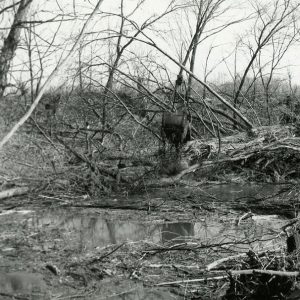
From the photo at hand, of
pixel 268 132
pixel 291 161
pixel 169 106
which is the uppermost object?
pixel 169 106

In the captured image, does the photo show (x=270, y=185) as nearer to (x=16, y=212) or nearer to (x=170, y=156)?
(x=170, y=156)

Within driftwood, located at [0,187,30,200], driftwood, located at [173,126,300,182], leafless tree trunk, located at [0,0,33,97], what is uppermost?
leafless tree trunk, located at [0,0,33,97]

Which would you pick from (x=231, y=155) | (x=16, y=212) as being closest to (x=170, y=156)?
(x=231, y=155)

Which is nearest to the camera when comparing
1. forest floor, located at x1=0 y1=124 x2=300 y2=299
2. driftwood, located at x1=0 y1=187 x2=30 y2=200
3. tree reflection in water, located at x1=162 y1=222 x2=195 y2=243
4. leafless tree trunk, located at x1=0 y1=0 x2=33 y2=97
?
forest floor, located at x1=0 y1=124 x2=300 y2=299

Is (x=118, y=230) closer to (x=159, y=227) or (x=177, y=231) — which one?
(x=159, y=227)

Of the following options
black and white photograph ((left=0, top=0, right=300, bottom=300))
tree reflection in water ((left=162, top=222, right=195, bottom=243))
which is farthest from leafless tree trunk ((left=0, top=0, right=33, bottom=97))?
tree reflection in water ((left=162, top=222, right=195, bottom=243))

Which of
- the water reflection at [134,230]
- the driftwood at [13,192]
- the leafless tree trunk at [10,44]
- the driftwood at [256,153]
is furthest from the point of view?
the leafless tree trunk at [10,44]

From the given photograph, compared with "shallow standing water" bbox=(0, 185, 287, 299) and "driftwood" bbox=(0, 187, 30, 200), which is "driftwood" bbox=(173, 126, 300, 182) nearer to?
"shallow standing water" bbox=(0, 185, 287, 299)

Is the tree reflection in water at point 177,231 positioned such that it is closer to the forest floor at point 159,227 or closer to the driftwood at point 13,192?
the forest floor at point 159,227

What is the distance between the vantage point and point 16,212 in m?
6.11

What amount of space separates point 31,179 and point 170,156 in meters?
2.30

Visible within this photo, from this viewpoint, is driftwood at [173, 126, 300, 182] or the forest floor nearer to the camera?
the forest floor

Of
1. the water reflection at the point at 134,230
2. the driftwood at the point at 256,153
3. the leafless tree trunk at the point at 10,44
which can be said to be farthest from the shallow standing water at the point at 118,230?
the leafless tree trunk at the point at 10,44

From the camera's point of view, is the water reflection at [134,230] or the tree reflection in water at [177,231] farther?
the tree reflection in water at [177,231]
